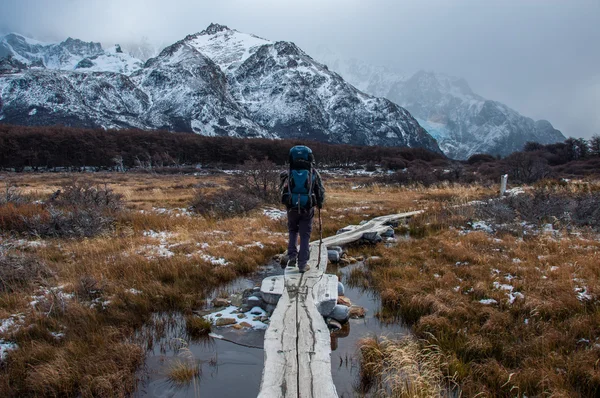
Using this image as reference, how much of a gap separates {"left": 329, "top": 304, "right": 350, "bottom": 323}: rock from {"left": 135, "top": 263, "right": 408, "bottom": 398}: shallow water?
0.44ft

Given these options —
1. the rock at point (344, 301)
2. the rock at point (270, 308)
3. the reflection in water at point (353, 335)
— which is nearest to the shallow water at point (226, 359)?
the reflection in water at point (353, 335)

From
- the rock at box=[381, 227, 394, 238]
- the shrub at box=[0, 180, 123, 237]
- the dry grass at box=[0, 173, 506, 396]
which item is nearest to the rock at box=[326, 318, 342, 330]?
the dry grass at box=[0, 173, 506, 396]

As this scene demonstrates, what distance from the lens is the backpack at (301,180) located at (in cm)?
711

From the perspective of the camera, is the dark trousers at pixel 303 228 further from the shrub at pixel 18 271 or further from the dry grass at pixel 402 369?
the shrub at pixel 18 271

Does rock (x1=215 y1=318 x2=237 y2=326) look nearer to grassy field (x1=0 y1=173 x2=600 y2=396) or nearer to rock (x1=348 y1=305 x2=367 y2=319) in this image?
grassy field (x1=0 y1=173 x2=600 y2=396)

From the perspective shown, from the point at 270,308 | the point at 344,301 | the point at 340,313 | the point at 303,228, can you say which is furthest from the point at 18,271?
the point at 344,301

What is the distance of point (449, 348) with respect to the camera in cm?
483

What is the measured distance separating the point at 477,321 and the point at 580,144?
222 feet

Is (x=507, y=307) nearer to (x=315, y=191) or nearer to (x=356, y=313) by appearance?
(x=356, y=313)

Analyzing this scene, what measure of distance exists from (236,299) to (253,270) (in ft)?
6.14

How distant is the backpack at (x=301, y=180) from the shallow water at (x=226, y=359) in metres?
2.51

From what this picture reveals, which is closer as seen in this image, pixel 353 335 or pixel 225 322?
pixel 353 335

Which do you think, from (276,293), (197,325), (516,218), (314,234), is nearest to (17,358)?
(197,325)

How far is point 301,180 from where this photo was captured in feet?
23.4
